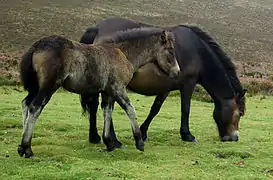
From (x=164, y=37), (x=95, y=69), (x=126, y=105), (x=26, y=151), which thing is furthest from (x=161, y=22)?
(x=26, y=151)

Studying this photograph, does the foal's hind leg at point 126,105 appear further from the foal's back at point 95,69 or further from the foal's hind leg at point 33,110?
the foal's hind leg at point 33,110

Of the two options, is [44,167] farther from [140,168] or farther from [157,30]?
[157,30]

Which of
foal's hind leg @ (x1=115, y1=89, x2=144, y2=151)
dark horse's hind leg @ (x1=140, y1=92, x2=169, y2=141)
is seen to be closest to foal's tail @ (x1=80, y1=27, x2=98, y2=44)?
foal's hind leg @ (x1=115, y1=89, x2=144, y2=151)

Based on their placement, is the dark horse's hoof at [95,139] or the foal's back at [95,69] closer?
the foal's back at [95,69]

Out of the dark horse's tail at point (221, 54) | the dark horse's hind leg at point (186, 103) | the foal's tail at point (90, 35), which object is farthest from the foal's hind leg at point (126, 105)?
the dark horse's tail at point (221, 54)

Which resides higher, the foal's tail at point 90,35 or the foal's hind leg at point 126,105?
the foal's tail at point 90,35

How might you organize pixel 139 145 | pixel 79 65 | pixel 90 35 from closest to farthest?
pixel 79 65
pixel 139 145
pixel 90 35

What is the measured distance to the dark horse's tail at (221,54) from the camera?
45.3 feet

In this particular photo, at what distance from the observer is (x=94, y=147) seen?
12.1m

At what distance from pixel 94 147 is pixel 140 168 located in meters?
2.45

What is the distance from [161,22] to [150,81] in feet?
168

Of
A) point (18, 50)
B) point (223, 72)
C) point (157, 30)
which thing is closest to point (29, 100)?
point (157, 30)

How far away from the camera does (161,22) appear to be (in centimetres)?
6328

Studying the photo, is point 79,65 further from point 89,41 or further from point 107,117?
point 89,41
